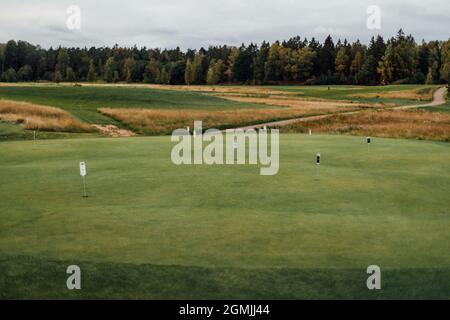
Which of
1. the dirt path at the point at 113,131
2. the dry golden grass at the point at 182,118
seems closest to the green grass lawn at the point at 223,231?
the dirt path at the point at 113,131

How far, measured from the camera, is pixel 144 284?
29.2 ft

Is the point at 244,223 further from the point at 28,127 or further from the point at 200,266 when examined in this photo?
the point at 28,127

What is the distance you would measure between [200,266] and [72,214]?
17.1 feet

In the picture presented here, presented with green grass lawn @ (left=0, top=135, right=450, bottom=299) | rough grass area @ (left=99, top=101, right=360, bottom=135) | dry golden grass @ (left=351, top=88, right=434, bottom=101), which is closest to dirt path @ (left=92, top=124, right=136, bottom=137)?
rough grass area @ (left=99, top=101, right=360, bottom=135)

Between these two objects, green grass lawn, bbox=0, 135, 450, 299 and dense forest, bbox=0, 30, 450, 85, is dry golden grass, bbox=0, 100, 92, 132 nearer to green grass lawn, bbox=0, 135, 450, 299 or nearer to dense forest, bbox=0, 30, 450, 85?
green grass lawn, bbox=0, 135, 450, 299

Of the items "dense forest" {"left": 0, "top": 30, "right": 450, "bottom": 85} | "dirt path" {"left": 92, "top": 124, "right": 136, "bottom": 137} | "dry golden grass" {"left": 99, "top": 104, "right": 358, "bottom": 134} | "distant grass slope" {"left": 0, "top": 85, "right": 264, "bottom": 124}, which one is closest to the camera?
"dirt path" {"left": 92, "top": 124, "right": 136, "bottom": 137}

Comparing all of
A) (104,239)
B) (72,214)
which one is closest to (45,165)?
(72,214)

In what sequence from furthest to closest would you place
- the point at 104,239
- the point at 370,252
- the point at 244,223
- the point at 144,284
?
the point at 244,223 < the point at 104,239 < the point at 370,252 < the point at 144,284

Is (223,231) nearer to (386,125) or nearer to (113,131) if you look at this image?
(113,131)

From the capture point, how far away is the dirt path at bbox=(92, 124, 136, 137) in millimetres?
48500

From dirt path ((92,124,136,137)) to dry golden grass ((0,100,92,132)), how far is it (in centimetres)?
137

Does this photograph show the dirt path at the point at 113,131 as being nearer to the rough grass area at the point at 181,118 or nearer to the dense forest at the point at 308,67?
the rough grass area at the point at 181,118

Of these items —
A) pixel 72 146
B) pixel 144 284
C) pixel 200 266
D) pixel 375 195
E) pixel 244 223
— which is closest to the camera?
pixel 144 284

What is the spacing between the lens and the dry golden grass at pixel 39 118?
4550 centimetres
